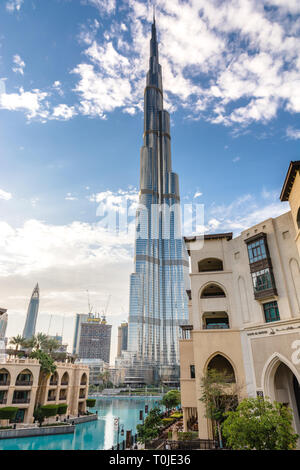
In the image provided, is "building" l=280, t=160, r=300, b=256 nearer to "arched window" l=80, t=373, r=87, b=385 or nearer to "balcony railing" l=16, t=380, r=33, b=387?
"balcony railing" l=16, t=380, r=33, b=387

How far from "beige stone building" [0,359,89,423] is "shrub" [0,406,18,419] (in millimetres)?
1183

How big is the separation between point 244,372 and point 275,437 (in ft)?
38.8

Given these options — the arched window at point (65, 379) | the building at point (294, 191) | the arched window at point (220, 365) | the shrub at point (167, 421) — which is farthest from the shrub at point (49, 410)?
the building at point (294, 191)

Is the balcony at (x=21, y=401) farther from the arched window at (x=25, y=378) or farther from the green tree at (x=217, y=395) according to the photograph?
the green tree at (x=217, y=395)

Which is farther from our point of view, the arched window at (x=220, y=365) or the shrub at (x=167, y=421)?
the shrub at (x=167, y=421)

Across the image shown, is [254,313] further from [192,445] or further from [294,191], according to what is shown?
[192,445]

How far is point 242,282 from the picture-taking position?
29.0 metres

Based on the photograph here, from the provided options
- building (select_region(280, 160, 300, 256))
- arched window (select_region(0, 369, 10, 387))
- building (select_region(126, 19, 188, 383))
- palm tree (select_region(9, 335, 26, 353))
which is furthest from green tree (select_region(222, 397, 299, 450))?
building (select_region(126, 19, 188, 383))

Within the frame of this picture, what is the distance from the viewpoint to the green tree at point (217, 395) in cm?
2425

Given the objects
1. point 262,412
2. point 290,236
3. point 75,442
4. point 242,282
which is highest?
point 290,236

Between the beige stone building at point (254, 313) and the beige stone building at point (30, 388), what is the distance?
80.4ft

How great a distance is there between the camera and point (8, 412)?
37781 mm

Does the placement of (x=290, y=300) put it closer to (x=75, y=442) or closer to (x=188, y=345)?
(x=188, y=345)
